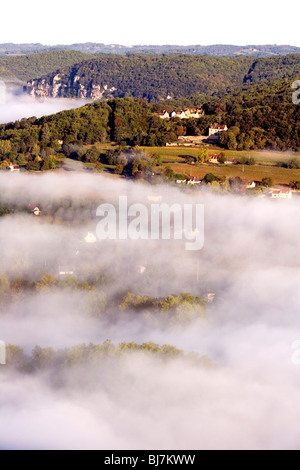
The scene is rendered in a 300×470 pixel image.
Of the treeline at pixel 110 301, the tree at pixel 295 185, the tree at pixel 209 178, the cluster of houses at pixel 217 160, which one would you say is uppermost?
the cluster of houses at pixel 217 160

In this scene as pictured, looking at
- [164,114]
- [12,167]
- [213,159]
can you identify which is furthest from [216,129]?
[12,167]

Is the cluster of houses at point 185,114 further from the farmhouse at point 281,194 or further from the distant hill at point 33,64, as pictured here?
the distant hill at point 33,64

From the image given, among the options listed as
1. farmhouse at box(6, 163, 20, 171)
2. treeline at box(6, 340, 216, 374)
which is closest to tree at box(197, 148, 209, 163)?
farmhouse at box(6, 163, 20, 171)

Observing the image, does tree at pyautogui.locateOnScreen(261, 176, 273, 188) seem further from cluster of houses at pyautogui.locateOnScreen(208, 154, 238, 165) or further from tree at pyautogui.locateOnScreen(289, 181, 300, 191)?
cluster of houses at pyautogui.locateOnScreen(208, 154, 238, 165)

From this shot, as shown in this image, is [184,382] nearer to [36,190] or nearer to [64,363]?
[64,363]

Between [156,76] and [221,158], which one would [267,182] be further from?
[156,76]

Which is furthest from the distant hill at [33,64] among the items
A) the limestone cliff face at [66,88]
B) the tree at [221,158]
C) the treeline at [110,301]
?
the treeline at [110,301]
